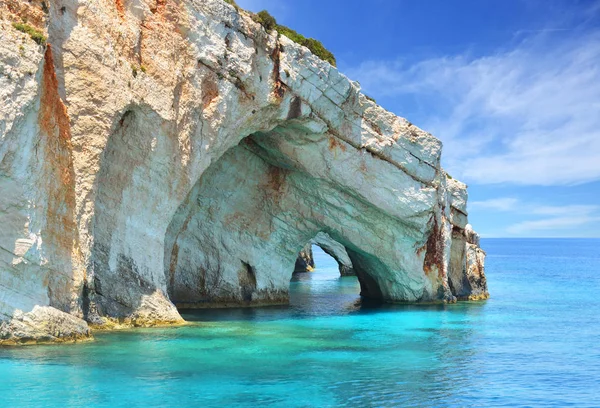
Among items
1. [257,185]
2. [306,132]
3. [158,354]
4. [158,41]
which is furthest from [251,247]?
[158,354]

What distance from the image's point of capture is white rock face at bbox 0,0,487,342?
20750 millimetres

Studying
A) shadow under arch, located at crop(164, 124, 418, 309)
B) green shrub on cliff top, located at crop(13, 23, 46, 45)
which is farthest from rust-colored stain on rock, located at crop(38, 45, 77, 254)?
shadow under arch, located at crop(164, 124, 418, 309)

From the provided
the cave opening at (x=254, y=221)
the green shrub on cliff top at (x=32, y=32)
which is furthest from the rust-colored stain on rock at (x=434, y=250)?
the green shrub on cliff top at (x=32, y=32)

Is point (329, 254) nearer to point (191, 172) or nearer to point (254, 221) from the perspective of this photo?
point (254, 221)

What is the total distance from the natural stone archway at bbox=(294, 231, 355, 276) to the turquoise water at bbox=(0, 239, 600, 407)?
3657 centimetres

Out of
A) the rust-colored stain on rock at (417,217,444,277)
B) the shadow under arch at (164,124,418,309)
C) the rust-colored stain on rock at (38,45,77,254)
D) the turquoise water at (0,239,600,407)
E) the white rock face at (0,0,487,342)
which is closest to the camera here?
the turquoise water at (0,239,600,407)

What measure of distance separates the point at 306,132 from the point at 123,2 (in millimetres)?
11710

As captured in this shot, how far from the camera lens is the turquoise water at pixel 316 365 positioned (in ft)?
51.7

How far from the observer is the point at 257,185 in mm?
37062

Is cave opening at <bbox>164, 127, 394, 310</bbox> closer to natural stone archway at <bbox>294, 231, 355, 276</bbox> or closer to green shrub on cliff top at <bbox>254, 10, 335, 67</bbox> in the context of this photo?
green shrub on cliff top at <bbox>254, 10, 335, 67</bbox>

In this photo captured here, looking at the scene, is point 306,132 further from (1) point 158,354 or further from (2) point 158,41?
(1) point 158,354

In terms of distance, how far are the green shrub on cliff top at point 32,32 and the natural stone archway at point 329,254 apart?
150 feet

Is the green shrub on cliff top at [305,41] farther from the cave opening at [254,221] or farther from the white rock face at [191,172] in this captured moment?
the cave opening at [254,221]

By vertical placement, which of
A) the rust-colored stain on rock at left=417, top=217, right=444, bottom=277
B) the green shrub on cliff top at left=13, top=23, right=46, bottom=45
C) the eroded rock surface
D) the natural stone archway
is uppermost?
the green shrub on cliff top at left=13, top=23, right=46, bottom=45
